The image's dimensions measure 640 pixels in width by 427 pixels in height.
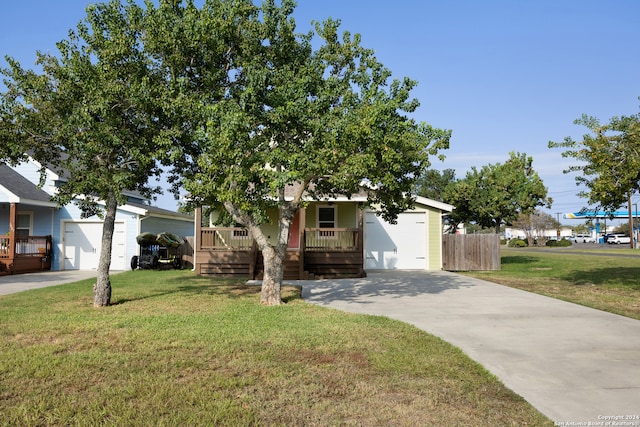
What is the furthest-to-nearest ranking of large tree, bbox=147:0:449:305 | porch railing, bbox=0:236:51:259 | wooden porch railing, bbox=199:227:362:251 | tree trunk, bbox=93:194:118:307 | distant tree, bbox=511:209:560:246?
1. distant tree, bbox=511:209:560:246
2. porch railing, bbox=0:236:51:259
3. wooden porch railing, bbox=199:227:362:251
4. tree trunk, bbox=93:194:118:307
5. large tree, bbox=147:0:449:305

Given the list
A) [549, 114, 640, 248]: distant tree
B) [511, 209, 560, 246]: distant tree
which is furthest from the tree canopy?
[511, 209, 560, 246]: distant tree

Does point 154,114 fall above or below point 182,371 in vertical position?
above

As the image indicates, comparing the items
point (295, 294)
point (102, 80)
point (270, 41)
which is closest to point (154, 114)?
point (102, 80)

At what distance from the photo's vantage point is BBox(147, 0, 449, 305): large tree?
8.22m

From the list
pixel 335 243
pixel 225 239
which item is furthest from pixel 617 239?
pixel 225 239

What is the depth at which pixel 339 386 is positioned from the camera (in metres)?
4.66

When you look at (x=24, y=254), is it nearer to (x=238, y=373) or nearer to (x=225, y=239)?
(x=225, y=239)

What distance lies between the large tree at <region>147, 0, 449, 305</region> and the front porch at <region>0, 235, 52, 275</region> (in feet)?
39.9

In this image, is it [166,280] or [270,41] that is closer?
[270,41]

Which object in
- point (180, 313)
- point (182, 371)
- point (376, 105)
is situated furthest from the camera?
point (180, 313)

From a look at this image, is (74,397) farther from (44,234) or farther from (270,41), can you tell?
(44,234)

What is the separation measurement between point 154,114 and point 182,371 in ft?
19.2

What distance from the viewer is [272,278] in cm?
995

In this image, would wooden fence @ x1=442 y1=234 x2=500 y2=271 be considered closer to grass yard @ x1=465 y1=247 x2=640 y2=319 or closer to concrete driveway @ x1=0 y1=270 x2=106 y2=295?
grass yard @ x1=465 y1=247 x2=640 y2=319
